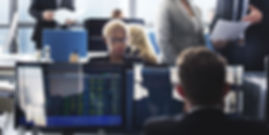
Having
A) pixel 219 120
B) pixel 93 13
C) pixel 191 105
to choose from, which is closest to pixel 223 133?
pixel 219 120

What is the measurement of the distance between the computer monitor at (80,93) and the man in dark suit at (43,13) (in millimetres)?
2154

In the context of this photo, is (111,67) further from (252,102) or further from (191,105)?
(252,102)

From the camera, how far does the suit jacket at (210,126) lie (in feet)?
4.41

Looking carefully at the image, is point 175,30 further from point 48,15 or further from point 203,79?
point 48,15

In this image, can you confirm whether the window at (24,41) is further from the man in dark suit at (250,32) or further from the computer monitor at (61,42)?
the man in dark suit at (250,32)

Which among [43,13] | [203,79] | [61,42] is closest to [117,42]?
[61,42]

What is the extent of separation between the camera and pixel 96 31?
12.2ft

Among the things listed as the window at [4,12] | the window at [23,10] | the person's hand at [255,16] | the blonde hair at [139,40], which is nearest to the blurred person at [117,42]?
the blonde hair at [139,40]

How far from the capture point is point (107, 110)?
1846 millimetres

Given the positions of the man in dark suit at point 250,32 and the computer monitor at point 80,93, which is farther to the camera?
the man in dark suit at point 250,32

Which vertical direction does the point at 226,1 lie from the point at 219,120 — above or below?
above

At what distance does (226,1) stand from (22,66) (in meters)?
1.41

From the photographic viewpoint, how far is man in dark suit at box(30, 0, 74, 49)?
13.0 feet

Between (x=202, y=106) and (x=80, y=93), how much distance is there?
2.11ft
